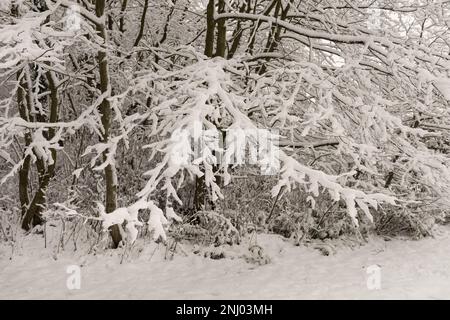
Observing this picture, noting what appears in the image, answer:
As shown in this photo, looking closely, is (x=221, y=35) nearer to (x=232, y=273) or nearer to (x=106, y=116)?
(x=106, y=116)

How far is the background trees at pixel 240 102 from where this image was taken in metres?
4.12

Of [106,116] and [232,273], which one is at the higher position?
[106,116]

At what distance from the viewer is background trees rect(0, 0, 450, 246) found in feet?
13.5

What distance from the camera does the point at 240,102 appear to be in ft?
14.0

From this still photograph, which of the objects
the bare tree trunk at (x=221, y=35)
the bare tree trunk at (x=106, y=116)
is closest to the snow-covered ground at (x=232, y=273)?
the bare tree trunk at (x=106, y=116)

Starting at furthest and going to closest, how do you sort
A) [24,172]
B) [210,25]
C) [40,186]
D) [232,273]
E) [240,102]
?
[24,172] < [40,186] < [210,25] < [232,273] < [240,102]

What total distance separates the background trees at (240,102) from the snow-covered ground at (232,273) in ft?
1.73

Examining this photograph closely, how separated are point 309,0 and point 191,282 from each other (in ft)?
13.3

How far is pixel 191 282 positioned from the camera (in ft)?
16.0

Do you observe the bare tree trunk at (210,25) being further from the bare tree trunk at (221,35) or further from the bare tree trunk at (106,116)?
the bare tree trunk at (106,116)

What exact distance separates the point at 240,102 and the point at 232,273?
205 cm

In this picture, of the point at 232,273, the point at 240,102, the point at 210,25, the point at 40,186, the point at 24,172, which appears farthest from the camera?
the point at 24,172

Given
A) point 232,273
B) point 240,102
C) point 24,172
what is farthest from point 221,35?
point 24,172
